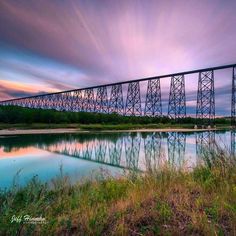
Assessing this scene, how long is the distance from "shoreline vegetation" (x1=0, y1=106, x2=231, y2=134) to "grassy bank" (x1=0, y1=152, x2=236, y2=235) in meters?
30.3

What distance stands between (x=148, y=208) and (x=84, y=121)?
40.4 m

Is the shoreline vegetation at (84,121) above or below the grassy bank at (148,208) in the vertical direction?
above

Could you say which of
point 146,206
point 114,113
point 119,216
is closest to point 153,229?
point 119,216

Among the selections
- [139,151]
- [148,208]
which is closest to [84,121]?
[139,151]

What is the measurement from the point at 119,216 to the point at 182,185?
1.37 metres

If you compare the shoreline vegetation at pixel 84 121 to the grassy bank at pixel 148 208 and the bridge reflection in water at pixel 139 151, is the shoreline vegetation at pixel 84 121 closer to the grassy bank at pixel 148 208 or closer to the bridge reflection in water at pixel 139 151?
the bridge reflection in water at pixel 139 151

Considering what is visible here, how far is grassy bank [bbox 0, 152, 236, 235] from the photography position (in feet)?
8.04

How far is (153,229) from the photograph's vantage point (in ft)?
8.00

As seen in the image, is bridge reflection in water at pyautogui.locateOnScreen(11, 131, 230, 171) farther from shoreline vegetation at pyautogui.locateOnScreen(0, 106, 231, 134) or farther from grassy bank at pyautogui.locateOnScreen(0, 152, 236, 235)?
shoreline vegetation at pyautogui.locateOnScreen(0, 106, 231, 134)

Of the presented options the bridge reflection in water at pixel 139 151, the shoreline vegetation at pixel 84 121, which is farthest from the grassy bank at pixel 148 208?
the shoreline vegetation at pixel 84 121

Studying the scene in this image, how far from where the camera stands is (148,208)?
9.78 feet

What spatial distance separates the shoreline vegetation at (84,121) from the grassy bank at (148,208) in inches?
1194

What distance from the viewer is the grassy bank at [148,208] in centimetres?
245

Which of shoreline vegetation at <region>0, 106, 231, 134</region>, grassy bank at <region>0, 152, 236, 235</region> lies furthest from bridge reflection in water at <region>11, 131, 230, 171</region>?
shoreline vegetation at <region>0, 106, 231, 134</region>
